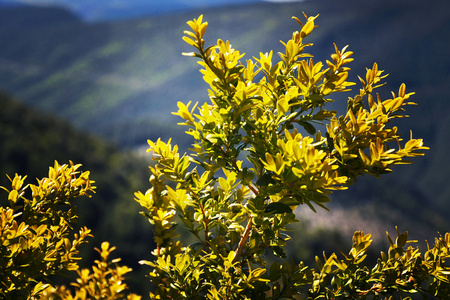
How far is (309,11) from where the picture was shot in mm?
111375

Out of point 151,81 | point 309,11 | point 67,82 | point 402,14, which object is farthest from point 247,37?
point 67,82

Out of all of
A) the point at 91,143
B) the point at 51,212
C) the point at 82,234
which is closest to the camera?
the point at 51,212

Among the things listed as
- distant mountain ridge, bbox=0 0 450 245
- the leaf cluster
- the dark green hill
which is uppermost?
distant mountain ridge, bbox=0 0 450 245

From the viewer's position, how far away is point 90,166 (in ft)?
148

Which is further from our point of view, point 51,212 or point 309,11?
point 309,11

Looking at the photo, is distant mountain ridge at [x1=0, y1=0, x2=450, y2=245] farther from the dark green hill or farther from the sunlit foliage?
the sunlit foliage

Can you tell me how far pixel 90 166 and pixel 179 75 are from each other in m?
69.7

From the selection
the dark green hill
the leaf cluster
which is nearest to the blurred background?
the dark green hill

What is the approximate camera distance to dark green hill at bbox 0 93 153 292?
128ft

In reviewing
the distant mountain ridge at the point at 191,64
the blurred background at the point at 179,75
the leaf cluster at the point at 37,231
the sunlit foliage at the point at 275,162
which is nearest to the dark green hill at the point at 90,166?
the blurred background at the point at 179,75

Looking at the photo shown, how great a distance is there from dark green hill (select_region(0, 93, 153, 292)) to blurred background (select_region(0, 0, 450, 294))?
28 cm

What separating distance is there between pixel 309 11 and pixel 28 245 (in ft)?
393

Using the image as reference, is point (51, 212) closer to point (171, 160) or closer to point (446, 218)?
point (171, 160)

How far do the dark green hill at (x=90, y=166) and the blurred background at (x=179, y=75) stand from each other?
0.92 ft
